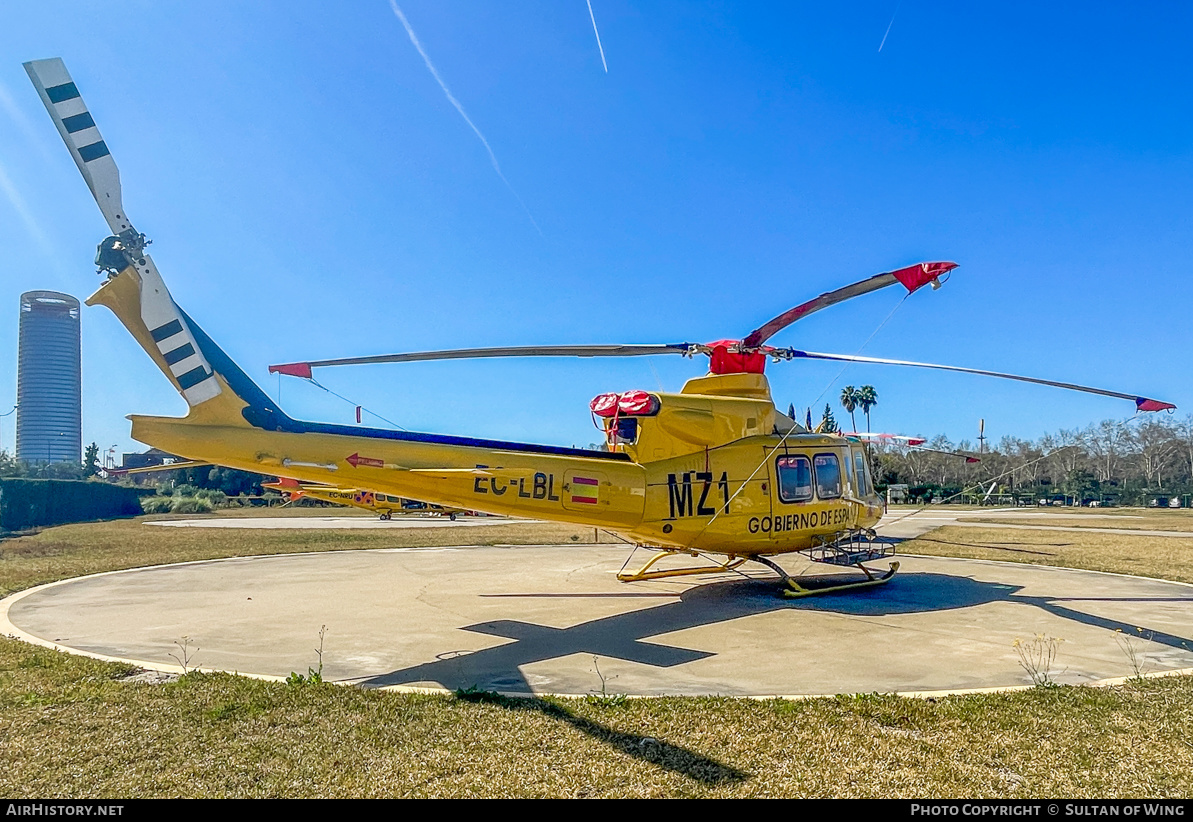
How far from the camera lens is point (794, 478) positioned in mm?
12898

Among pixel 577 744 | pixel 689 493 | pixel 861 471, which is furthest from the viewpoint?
pixel 861 471

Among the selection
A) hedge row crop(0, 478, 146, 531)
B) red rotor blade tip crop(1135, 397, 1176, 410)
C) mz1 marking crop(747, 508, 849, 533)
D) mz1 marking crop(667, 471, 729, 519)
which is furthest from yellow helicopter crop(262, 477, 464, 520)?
hedge row crop(0, 478, 146, 531)

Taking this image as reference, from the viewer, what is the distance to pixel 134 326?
795cm

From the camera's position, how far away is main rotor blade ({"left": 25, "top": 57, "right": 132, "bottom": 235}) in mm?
6777

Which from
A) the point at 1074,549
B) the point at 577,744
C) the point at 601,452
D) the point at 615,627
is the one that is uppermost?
the point at 601,452

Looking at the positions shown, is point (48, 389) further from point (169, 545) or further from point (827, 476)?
point (827, 476)

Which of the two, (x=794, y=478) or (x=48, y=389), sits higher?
(x=48, y=389)

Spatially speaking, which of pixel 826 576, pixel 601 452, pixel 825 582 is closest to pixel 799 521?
pixel 825 582

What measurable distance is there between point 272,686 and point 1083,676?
27.0 feet

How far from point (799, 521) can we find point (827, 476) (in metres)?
1.09

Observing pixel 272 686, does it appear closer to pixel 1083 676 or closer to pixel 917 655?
pixel 917 655

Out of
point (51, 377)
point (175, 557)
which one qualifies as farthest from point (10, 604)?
point (51, 377)

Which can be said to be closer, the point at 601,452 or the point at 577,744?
the point at 577,744

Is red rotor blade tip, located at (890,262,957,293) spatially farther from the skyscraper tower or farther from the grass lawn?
the skyscraper tower
